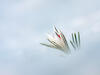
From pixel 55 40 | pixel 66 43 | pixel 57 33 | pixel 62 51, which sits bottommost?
pixel 62 51

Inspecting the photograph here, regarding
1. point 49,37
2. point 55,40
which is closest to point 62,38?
point 55,40

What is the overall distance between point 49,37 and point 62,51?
Answer: 6.50 meters

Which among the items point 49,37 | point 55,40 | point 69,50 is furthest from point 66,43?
point 49,37

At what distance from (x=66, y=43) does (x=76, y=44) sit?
1.73 m

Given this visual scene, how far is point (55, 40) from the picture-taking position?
26.0 metres

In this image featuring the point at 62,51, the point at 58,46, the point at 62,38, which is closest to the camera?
the point at 62,51

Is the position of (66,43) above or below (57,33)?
below

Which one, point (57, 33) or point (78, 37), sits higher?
point (57, 33)

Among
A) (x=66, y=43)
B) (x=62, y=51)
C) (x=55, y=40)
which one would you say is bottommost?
(x=62, y=51)

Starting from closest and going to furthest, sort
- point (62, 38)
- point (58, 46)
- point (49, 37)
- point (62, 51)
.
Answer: point (62, 51) < point (58, 46) < point (62, 38) < point (49, 37)

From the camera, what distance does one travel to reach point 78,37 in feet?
73.7

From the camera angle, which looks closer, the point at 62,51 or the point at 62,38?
the point at 62,51

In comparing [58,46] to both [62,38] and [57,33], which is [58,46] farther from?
[57,33]

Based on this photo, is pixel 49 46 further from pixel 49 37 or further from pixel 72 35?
pixel 72 35
